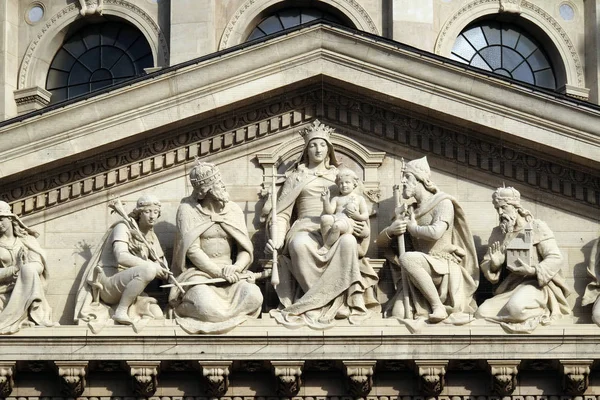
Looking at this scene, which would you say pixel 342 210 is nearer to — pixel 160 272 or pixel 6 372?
pixel 160 272

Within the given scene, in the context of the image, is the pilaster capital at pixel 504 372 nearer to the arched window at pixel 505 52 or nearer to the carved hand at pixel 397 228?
the carved hand at pixel 397 228

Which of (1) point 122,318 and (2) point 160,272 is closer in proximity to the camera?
(1) point 122,318

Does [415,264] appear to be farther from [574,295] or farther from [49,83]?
[49,83]

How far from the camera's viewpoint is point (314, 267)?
111 feet

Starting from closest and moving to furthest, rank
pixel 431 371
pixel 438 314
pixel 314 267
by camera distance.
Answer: pixel 431 371
pixel 438 314
pixel 314 267

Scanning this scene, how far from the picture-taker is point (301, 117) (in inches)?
1400

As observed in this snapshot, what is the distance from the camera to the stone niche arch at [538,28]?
151 feet

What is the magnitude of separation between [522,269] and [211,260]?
4.13 meters

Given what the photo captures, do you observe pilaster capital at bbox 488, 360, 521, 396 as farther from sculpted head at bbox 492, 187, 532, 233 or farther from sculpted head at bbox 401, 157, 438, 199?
sculpted head at bbox 401, 157, 438, 199

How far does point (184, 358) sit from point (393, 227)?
130 inches

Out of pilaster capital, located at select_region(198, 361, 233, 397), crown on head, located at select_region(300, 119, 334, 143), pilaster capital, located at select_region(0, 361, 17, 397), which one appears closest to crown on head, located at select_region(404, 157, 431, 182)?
crown on head, located at select_region(300, 119, 334, 143)

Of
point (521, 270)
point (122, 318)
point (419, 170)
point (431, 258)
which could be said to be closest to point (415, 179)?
point (419, 170)

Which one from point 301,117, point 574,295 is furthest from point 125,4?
point 574,295

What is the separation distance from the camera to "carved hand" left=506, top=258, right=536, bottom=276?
3406 centimetres
